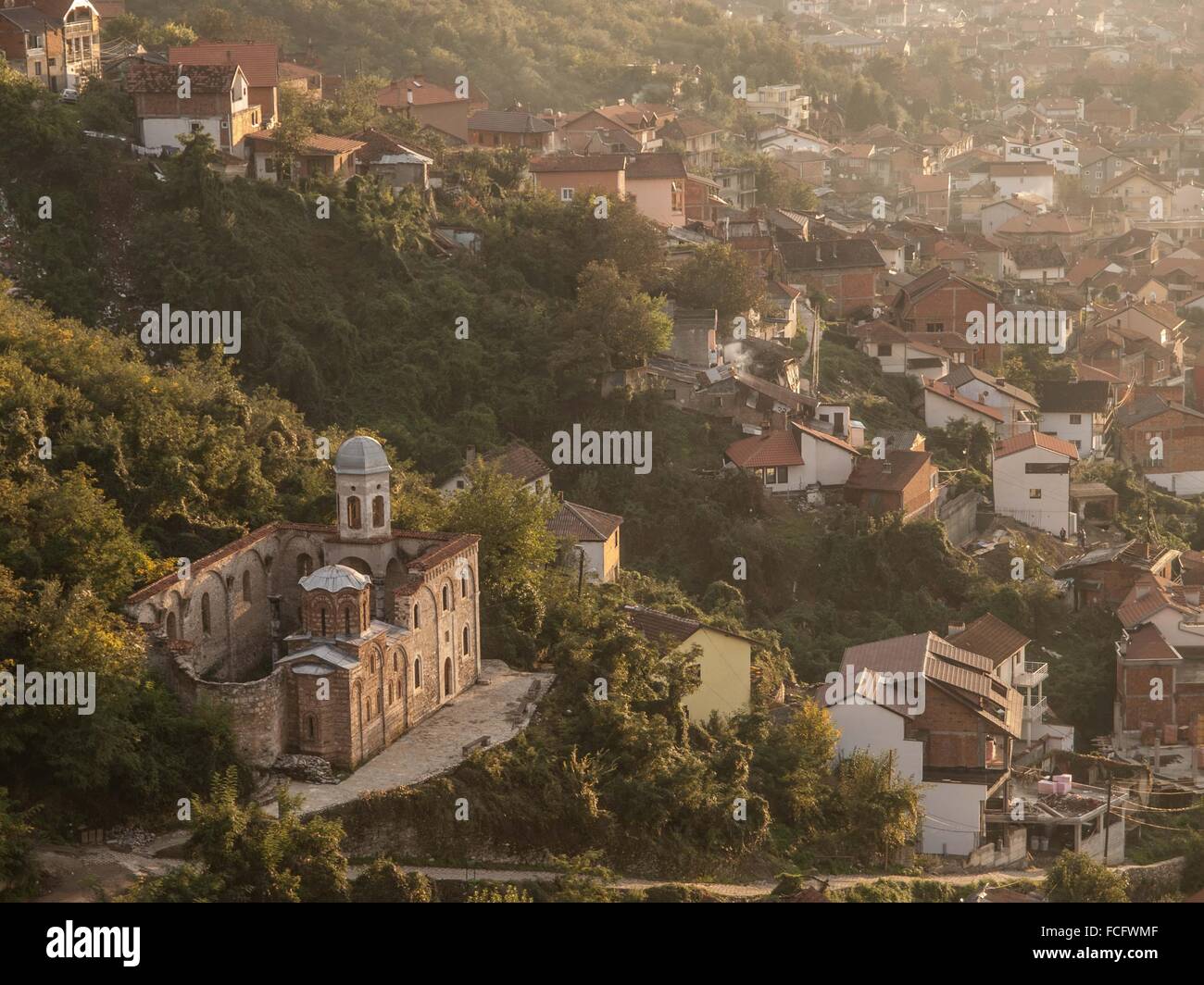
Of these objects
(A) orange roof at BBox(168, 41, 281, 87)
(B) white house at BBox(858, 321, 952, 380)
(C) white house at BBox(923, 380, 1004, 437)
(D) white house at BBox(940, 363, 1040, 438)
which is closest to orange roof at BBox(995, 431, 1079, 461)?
(C) white house at BBox(923, 380, 1004, 437)

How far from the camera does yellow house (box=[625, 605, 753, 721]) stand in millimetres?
37500

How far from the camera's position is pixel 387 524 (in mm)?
34062

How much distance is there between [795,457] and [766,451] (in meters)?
0.71

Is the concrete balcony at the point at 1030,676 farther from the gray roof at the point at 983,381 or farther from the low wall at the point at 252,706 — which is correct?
the low wall at the point at 252,706

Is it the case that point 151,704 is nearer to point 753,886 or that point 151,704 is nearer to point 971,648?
point 753,886

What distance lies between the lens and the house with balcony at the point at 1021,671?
136 ft

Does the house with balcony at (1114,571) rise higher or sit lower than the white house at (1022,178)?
lower

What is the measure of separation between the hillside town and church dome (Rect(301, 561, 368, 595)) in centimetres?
11

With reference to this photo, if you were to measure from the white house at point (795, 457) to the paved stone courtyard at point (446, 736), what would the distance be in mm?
14859

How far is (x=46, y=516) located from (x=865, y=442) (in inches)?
1010

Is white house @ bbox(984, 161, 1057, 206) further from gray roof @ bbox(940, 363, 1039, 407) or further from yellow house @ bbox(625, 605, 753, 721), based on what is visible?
yellow house @ bbox(625, 605, 753, 721)

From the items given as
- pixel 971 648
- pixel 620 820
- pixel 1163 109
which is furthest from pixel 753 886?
pixel 1163 109

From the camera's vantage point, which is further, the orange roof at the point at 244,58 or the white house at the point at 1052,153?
the white house at the point at 1052,153

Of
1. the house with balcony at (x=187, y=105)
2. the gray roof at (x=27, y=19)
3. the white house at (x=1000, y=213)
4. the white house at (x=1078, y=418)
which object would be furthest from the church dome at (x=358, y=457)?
the white house at (x=1000, y=213)
